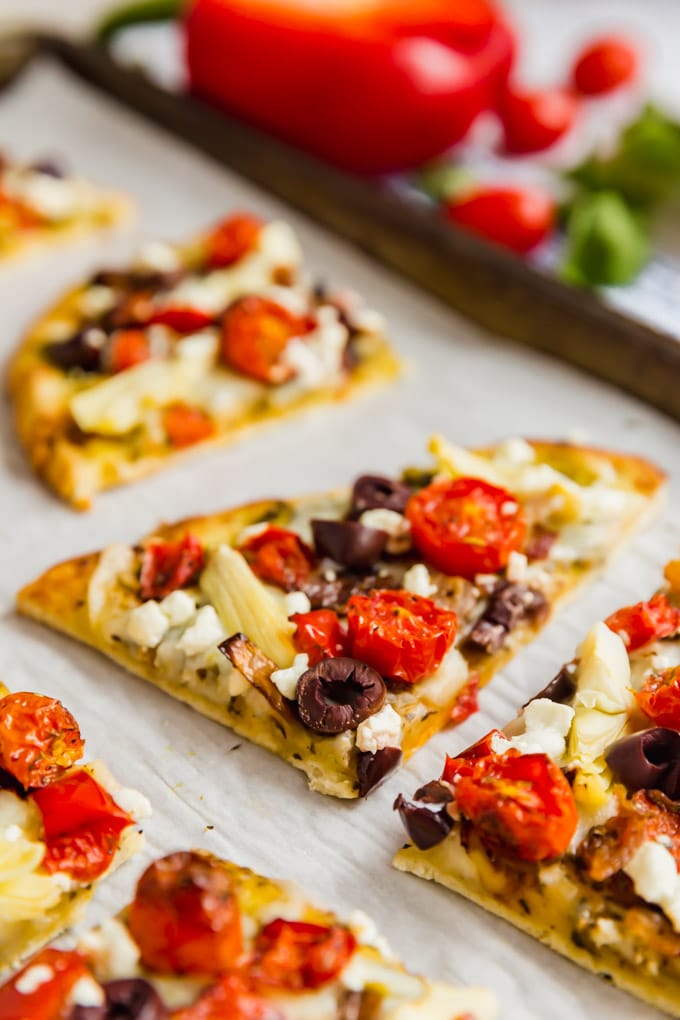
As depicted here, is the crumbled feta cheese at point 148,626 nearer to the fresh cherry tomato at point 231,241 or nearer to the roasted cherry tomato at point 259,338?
the roasted cherry tomato at point 259,338

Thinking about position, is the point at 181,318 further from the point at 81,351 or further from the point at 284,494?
the point at 284,494

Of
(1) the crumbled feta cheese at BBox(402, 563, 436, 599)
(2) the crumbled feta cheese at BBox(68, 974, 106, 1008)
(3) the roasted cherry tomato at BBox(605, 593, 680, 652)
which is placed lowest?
(2) the crumbled feta cheese at BBox(68, 974, 106, 1008)

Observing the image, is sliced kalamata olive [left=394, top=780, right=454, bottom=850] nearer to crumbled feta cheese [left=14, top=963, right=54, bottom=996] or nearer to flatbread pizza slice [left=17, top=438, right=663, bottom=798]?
flatbread pizza slice [left=17, top=438, right=663, bottom=798]

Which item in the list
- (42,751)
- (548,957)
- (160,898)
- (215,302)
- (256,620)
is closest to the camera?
(160,898)

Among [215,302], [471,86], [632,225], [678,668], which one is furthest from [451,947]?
[471,86]

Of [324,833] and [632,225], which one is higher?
[632,225]

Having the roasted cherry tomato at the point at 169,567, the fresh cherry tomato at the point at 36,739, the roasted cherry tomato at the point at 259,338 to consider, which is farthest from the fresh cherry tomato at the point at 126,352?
the fresh cherry tomato at the point at 36,739

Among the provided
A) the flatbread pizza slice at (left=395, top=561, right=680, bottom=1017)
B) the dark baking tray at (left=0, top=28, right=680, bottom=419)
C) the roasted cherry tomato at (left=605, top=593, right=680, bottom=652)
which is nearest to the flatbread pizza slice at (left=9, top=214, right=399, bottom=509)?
the dark baking tray at (left=0, top=28, right=680, bottom=419)

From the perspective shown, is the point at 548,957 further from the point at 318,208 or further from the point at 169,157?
the point at 169,157
